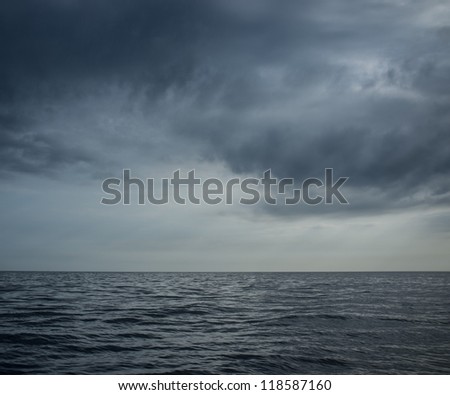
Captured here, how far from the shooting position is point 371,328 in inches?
867

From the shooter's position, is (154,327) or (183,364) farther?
(154,327)

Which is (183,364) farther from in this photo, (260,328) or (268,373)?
(260,328)

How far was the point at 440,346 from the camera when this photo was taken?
17.3m

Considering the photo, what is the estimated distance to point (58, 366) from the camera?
13.6m

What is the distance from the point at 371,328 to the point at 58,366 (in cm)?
1801

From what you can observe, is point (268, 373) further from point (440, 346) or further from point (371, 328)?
point (371, 328)

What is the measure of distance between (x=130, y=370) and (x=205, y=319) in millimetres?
12360

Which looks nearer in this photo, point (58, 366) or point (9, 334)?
point (58, 366)
